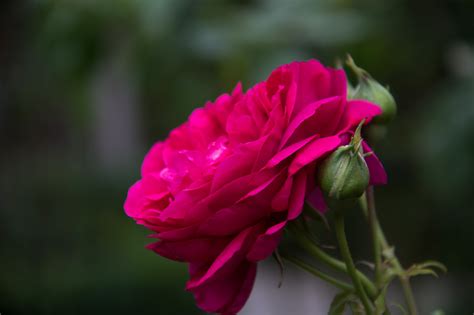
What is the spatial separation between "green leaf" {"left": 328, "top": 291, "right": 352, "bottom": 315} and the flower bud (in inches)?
2.8

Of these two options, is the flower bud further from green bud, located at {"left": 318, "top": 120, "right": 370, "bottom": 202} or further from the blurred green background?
the blurred green background

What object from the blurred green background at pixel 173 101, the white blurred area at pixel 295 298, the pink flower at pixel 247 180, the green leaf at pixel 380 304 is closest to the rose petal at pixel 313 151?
the pink flower at pixel 247 180

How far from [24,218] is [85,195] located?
0.57 metres

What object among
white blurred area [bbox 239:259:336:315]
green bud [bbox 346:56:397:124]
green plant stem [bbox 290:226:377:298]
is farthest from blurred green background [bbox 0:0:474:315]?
green plant stem [bbox 290:226:377:298]

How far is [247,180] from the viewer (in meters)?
0.51

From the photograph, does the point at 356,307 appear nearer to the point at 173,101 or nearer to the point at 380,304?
the point at 380,304

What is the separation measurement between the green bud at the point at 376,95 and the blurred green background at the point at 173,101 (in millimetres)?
937

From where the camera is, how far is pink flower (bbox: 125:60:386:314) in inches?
19.8

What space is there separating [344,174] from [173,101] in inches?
117

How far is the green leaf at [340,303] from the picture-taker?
1.71 feet

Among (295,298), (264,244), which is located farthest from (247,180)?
(295,298)

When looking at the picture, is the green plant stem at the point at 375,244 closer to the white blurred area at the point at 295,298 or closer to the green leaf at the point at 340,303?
the green leaf at the point at 340,303

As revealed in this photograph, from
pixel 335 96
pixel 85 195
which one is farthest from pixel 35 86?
pixel 335 96

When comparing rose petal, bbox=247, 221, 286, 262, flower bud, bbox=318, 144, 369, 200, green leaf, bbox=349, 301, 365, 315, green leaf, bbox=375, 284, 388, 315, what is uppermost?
flower bud, bbox=318, 144, 369, 200
